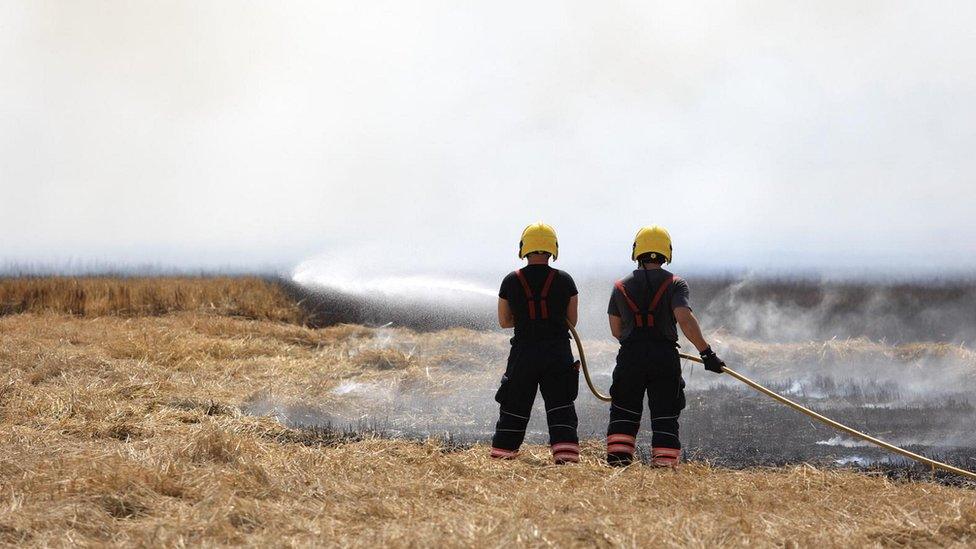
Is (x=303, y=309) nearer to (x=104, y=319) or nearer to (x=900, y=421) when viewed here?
(x=104, y=319)

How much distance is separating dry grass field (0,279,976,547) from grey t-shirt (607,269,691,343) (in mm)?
1135

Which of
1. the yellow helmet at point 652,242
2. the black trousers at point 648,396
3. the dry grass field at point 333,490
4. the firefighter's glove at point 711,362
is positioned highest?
the yellow helmet at point 652,242

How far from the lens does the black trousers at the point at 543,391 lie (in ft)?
25.2

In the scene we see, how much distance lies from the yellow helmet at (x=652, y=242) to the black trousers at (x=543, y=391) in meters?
0.96

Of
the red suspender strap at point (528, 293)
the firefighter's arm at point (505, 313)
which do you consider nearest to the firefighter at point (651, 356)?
the red suspender strap at point (528, 293)

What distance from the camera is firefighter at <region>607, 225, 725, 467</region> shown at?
24.7 ft

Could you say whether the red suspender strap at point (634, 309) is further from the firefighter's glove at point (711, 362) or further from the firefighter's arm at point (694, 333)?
the firefighter's glove at point (711, 362)

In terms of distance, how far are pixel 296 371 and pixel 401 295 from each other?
19.9ft

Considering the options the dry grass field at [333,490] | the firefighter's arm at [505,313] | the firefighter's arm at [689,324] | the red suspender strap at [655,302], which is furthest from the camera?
the firefighter's arm at [505,313]

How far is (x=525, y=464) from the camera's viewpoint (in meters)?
7.40

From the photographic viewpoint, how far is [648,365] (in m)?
7.56

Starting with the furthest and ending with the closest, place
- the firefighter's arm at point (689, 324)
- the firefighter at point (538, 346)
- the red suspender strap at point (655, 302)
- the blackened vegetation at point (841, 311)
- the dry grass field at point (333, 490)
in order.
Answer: the blackened vegetation at point (841, 311)
the firefighter at point (538, 346)
the red suspender strap at point (655, 302)
the firefighter's arm at point (689, 324)
the dry grass field at point (333, 490)

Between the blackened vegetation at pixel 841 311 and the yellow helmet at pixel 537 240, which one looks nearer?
the yellow helmet at pixel 537 240

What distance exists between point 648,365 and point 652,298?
1.74ft
